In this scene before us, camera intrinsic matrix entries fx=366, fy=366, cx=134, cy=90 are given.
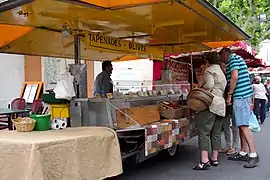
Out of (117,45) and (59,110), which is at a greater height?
(117,45)

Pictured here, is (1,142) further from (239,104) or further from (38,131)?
(239,104)

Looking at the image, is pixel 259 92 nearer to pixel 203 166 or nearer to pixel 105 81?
pixel 105 81

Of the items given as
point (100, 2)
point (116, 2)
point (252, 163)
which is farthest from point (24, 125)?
point (252, 163)

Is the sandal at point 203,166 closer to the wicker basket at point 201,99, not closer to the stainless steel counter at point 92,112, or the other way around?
the wicker basket at point 201,99

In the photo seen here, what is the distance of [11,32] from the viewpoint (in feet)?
18.2

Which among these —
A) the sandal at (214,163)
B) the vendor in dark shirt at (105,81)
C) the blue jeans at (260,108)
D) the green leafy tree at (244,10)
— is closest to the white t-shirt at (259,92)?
the blue jeans at (260,108)

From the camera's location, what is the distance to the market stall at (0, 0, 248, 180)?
4.14 meters

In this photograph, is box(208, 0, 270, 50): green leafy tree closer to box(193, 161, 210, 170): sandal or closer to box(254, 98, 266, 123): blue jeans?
box(254, 98, 266, 123): blue jeans

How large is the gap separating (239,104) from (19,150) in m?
3.40

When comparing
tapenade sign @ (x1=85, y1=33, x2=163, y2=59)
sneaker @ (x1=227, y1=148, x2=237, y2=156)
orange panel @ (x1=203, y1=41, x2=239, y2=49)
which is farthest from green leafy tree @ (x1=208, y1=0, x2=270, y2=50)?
sneaker @ (x1=227, y1=148, x2=237, y2=156)

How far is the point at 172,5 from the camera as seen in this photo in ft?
13.8

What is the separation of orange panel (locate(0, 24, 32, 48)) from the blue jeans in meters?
8.80

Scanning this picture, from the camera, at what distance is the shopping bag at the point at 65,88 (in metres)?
4.30

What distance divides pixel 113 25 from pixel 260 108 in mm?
8410
